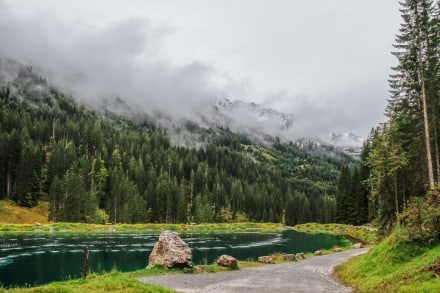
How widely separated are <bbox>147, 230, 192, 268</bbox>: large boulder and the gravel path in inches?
69.4

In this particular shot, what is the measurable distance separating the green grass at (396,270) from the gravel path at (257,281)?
5.32 feet

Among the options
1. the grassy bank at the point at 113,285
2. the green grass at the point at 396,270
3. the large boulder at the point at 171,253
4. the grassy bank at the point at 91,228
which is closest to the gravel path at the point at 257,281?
the grassy bank at the point at 113,285

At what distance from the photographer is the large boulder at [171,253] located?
31031mm

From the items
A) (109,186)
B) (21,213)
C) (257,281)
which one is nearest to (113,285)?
(257,281)

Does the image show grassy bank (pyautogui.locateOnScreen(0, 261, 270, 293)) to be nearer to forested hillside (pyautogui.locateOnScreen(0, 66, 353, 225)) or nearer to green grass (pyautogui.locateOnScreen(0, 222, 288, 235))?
green grass (pyautogui.locateOnScreen(0, 222, 288, 235))

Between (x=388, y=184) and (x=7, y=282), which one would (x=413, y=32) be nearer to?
(x=388, y=184)

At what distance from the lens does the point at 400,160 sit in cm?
5088

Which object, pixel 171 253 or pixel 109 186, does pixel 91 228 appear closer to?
pixel 109 186

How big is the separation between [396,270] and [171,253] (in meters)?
16.1

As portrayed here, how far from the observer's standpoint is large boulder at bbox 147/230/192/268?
3103cm

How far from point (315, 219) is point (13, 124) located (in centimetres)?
13924

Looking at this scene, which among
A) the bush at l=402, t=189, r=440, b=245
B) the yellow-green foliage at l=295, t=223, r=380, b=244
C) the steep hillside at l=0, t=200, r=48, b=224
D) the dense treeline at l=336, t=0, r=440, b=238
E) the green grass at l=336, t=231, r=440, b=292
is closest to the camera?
the green grass at l=336, t=231, r=440, b=292

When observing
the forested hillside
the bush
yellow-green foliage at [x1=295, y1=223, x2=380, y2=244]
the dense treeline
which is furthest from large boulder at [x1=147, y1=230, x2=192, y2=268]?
the forested hillside

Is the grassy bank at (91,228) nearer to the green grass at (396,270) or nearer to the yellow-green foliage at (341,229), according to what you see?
the yellow-green foliage at (341,229)
